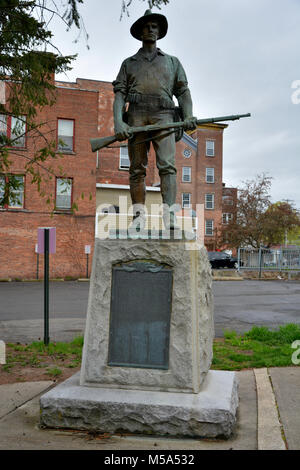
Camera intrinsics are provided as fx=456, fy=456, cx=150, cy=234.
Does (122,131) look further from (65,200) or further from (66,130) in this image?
(66,130)

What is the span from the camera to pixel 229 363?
6242 mm

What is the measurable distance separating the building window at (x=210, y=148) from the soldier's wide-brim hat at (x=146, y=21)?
43590mm

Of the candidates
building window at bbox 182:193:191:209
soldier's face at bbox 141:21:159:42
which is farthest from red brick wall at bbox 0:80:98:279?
building window at bbox 182:193:191:209

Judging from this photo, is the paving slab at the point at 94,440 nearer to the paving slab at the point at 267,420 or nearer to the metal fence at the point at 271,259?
the paving slab at the point at 267,420

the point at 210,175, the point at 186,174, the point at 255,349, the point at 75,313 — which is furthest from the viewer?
the point at 210,175

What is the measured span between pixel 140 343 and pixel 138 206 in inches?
56.2

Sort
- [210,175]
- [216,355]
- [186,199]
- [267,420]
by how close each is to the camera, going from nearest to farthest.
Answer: [267,420] < [216,355] < [186,199] < [210,175]

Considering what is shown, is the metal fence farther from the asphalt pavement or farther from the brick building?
the asphalt pavement

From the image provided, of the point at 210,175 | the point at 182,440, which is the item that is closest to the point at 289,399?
the point at 182,440

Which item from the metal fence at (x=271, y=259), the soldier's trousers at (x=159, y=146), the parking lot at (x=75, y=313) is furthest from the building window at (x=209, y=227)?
the soldier's trousers at (x=159, y=146)

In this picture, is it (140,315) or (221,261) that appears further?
(221,261)

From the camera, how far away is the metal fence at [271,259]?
27.9 meters

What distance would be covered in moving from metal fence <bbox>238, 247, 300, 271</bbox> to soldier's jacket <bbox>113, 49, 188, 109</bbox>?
78.6ft

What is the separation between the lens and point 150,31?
465cm
